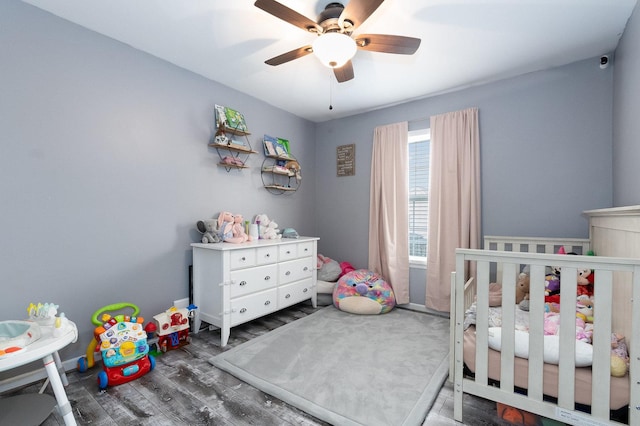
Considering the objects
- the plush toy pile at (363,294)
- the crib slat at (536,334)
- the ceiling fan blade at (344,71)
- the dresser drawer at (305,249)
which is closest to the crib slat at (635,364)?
the crib slat at (536,334)

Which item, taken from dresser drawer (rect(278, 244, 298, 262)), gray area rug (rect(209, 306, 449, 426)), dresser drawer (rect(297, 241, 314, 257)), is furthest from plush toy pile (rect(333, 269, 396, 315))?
dresser drawer (rect(278, 244, 298, 262))

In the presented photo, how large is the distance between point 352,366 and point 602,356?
134cm

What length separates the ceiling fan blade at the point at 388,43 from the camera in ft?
5.61

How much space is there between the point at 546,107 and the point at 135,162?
364cm

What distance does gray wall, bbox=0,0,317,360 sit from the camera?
1771 millimetres

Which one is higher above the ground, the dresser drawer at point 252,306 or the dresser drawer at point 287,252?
the dresser drawer at point 287,252

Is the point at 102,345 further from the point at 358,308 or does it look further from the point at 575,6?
the point at 575,6

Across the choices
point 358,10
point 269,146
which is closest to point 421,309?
point 269,146

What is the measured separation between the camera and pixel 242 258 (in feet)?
7.99

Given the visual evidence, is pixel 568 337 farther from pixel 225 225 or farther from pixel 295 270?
pixel 225 225

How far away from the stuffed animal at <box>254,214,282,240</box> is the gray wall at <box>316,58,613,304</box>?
1.71 m

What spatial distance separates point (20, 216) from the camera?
1.77 metres

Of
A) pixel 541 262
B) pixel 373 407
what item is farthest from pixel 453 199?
pixel 373 407

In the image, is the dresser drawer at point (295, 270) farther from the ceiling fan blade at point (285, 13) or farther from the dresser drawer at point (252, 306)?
the ceiling fan blade at point (285, 13)
